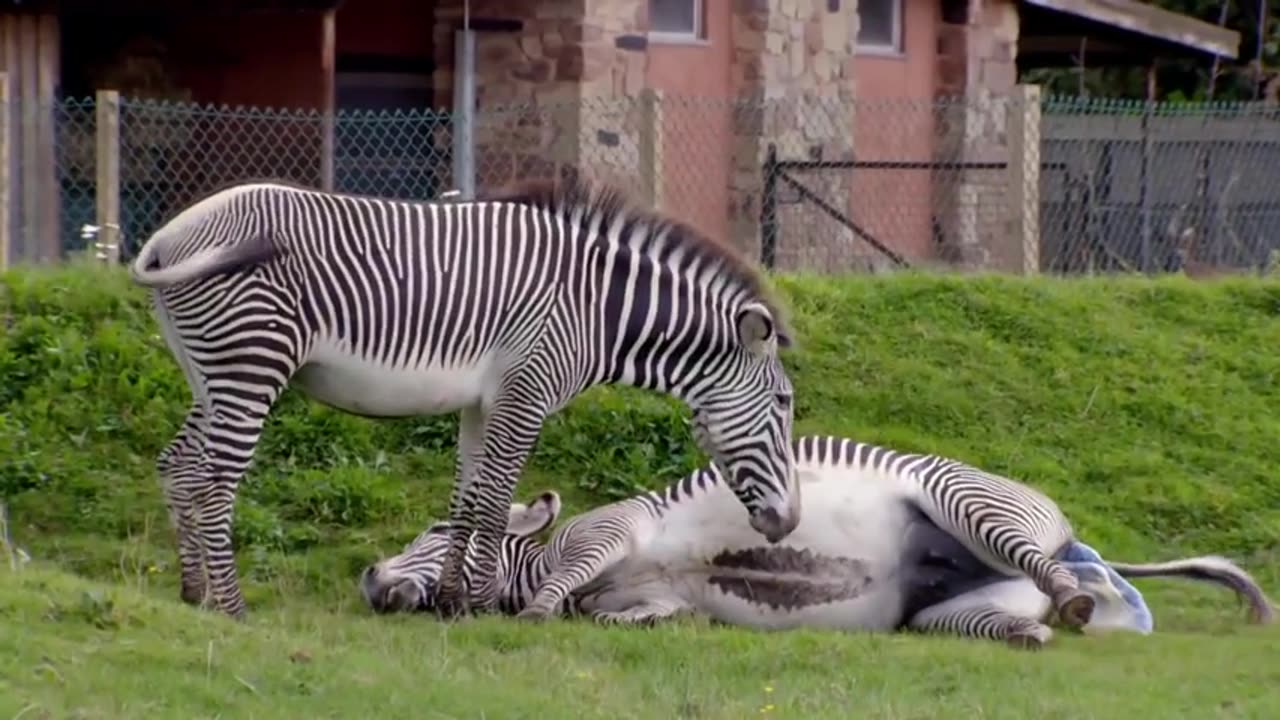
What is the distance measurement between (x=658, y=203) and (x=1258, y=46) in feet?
46.1

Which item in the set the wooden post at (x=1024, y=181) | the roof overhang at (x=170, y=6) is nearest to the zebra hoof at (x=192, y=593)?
the roof overhang at (x=170, y=6)

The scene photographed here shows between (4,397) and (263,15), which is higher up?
(263,15)

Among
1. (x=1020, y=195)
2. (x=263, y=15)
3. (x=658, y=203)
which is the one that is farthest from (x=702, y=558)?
(x=263, y=15)

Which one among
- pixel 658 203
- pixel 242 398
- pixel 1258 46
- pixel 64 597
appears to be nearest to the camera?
pixel 64 597

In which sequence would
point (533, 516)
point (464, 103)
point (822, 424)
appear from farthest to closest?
point (464, 103), point (822, 424), point (533, 516)

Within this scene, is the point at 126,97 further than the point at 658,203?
Yes

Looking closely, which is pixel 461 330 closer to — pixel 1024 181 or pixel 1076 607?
pixel 1076 607

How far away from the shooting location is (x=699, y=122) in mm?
17500

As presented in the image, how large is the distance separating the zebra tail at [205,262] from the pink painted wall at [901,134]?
10522 mm

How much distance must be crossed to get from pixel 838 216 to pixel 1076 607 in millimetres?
8402

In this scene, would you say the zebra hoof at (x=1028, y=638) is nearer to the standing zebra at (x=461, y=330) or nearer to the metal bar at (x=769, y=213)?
the standing zebra at (x=461, y=330)

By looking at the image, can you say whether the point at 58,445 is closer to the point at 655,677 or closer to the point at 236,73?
the point at 655,677

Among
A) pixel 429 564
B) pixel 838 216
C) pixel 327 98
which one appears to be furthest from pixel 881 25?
pixel 429 564

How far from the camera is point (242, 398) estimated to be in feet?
27.6
